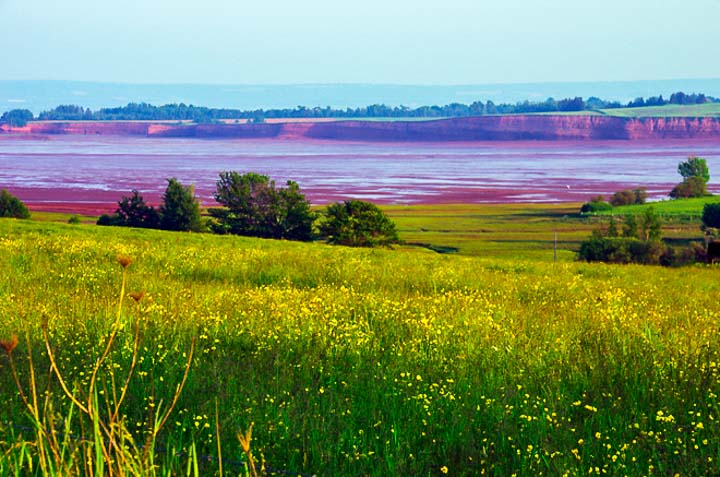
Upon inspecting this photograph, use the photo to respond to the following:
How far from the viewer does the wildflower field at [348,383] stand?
6.46 meters

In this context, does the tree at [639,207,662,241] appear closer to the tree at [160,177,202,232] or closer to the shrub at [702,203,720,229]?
the shrub at [702,203,720,229]

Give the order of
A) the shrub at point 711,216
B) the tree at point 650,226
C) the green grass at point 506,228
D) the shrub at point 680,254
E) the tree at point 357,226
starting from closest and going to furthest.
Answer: the tree at point 357,226 → the shrub at point 680,254 → the green grass at point 506,228 → the tree at point 650,226 → the shrub at point 711,216

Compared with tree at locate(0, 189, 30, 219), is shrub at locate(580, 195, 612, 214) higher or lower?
lower

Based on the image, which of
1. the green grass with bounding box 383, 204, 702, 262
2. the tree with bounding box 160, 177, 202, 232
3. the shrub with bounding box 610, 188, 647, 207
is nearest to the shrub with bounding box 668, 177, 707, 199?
the shrub with bounding box 610, 188, 647, 207

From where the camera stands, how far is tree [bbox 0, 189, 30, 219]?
102 m

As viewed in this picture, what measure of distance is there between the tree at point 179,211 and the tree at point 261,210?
2981 millimetres

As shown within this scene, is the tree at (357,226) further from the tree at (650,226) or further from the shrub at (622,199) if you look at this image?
the shrub at (622,199)

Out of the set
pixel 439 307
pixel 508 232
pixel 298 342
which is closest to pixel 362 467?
pixel 298 342

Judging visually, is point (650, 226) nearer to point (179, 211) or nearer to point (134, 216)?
point (179, 211)

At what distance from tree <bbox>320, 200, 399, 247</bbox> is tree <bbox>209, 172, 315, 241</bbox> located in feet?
39.8

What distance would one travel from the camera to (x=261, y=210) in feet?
363

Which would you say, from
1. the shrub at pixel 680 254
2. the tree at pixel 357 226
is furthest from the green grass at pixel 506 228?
the tree at pixel 357 226

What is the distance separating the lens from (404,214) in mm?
157125

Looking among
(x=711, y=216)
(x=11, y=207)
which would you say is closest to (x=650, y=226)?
(x=711, y=216)
